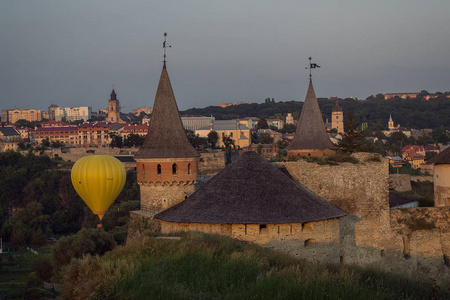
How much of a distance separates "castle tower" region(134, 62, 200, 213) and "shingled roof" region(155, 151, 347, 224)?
21.4ft

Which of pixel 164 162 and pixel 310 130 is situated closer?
pixel 164 162

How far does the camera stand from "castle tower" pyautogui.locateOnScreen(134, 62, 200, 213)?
77.9 ft

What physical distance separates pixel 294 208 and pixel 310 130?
57.4 ft

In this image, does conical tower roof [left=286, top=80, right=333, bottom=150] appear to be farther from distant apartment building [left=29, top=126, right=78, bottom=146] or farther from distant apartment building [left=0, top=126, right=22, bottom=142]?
distant apartment building [left=29, top=126, right=78, bottom=146]

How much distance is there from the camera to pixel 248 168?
57.4 ft

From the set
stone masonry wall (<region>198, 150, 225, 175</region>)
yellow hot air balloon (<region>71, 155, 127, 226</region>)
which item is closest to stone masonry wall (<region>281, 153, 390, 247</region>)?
yellow hot air balloon (<region>71, 155, 127, 226</region>)

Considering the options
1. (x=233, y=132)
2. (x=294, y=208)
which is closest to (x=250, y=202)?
(x=294, y=208)

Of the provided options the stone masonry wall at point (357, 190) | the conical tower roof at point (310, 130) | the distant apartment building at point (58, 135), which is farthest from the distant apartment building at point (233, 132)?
the stone masonry wall at point (357, 190)

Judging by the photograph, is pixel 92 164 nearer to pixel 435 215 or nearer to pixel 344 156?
pixel 344 156

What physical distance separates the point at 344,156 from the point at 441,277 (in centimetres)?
597

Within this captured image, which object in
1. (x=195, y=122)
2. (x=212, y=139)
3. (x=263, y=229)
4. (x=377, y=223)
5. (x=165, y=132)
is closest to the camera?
(x=263, y=229)

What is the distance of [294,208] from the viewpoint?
16.2 meters

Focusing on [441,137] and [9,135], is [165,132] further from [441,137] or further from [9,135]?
[441,137]

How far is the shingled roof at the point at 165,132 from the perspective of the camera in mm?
24000
